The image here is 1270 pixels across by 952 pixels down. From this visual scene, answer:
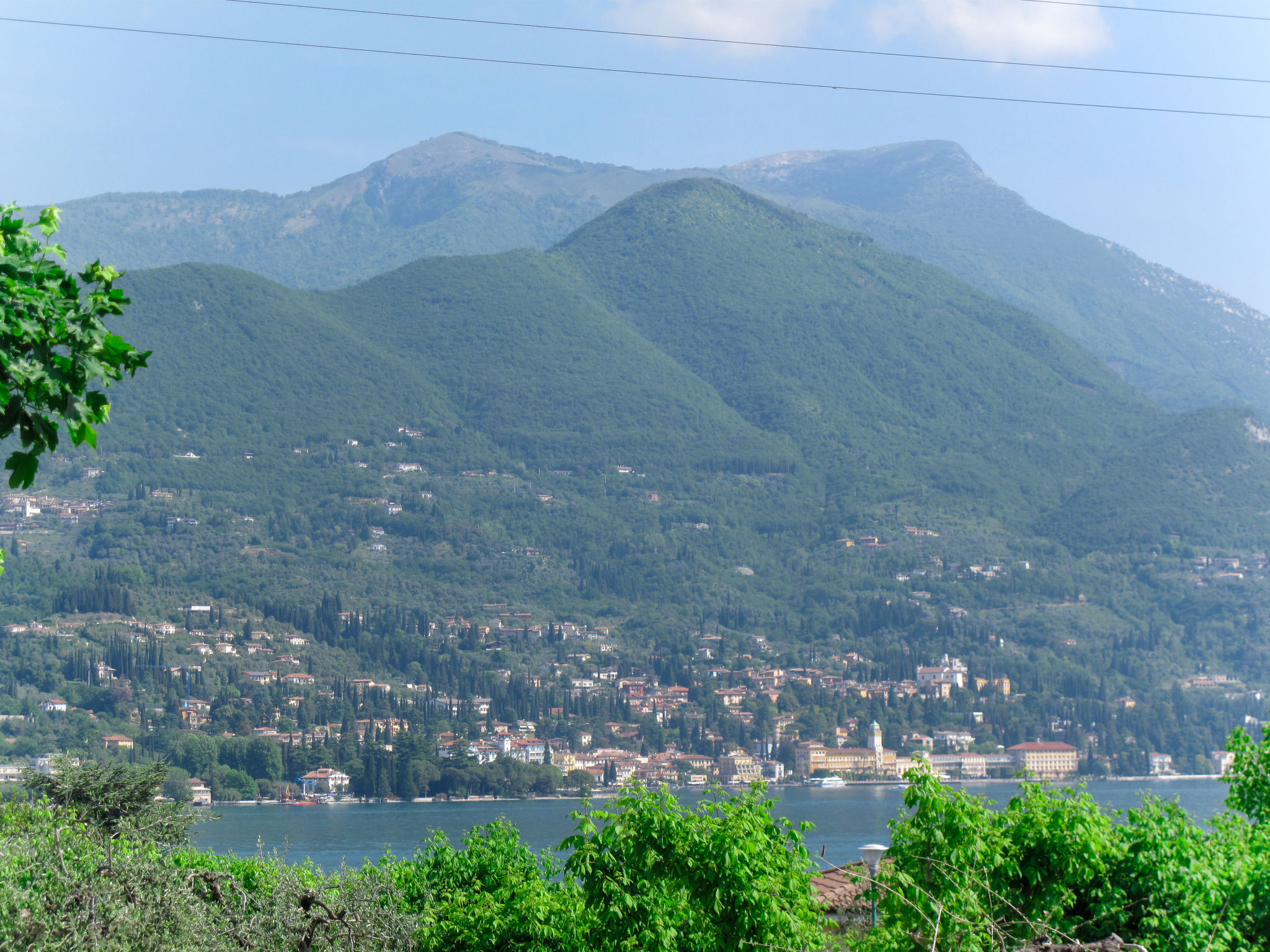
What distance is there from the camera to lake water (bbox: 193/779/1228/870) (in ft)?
241

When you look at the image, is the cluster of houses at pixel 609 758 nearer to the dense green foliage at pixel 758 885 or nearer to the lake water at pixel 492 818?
the lake water at pixel 492 818

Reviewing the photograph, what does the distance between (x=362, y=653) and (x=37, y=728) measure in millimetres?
44042

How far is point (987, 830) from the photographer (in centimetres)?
1390

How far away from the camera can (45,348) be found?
6.45m

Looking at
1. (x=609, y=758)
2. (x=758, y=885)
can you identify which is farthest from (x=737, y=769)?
(x=758, y=885)

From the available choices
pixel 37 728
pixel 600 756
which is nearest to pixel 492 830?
pixel 37 728

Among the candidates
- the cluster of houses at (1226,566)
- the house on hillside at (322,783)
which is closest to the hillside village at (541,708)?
the house on hillside at (322,783)

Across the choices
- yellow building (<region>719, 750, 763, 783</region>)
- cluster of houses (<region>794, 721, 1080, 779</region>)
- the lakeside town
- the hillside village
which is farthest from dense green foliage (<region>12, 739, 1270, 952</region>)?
cluster of houses (<region>794, 721, 1080, 779</region>)

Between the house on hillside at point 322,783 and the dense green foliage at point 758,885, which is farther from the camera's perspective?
the house on hillside at point 322,783

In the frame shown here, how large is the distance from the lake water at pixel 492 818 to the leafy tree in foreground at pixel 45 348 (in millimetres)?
54752

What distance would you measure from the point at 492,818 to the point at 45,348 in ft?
328

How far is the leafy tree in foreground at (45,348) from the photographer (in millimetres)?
6324

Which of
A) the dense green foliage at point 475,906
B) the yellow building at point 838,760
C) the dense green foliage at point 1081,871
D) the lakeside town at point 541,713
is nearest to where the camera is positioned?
the dense green foliage at point 475,906

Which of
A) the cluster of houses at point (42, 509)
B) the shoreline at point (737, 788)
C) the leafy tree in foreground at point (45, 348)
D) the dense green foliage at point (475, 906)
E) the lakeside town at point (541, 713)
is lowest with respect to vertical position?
the shoreline at point (737, 788)
